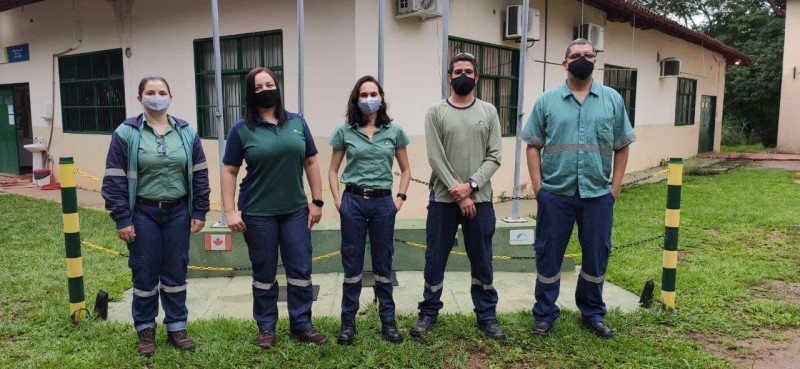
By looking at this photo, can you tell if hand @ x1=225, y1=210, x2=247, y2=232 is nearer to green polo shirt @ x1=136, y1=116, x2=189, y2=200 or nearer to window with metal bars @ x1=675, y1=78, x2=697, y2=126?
green polo shirt @ x1=136, y1=116, x2=189, y2=200

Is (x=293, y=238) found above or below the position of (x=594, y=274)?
above

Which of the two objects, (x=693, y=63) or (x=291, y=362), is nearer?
(x=291, y=362)

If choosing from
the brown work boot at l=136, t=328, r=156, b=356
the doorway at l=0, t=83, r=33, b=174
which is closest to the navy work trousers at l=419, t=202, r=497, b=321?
the brown work boot at l=136, t=328, r=156, b=356

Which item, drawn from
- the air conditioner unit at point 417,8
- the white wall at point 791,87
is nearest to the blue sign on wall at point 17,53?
the air conditioner unit at point 417,8

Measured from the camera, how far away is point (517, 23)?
30.6 feet

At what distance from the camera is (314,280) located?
5.47 meters

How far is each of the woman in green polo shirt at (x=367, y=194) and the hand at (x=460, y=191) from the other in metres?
0.41

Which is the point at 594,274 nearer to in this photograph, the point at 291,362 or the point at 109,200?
the point at 291,362

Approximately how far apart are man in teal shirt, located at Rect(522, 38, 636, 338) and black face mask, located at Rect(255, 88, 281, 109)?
1.72 m

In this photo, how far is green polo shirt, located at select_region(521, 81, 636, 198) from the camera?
3.92m

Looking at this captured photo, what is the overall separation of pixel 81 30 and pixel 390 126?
9.48 meters

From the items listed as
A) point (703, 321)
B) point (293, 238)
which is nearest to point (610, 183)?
point (703, 321)

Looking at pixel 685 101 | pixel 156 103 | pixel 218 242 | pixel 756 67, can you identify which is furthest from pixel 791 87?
pixel 156 103

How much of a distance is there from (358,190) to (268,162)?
0.60m
